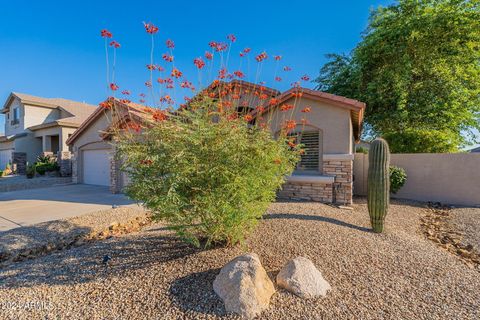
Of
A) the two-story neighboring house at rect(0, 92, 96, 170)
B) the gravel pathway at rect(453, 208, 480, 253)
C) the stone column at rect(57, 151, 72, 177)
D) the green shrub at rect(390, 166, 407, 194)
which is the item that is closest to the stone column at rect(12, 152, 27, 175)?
the two-story neighboring house at rect(0, 92, 96, 170)

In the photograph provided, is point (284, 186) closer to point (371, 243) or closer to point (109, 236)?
point (371, 243)

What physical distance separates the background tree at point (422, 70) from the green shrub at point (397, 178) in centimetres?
254

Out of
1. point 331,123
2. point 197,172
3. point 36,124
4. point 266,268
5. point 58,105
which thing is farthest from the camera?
point 58,105

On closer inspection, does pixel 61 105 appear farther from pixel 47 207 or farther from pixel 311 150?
pixel 311 150

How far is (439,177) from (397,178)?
1.72m

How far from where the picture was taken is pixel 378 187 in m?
5.23

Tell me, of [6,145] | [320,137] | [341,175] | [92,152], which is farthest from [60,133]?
[341,175]

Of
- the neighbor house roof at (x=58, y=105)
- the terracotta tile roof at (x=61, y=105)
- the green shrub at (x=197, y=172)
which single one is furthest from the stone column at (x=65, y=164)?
the green shrub at (x=197, y=172)

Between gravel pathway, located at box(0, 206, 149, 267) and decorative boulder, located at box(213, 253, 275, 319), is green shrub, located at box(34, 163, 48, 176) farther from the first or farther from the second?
decorative boulder, located at box(213, 253, 275, 319)

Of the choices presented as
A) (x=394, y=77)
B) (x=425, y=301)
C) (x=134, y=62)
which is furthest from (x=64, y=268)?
(x=394, y=77)

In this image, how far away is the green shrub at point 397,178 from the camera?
31.1ft

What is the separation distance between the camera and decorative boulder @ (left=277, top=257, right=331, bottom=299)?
9.64 feet

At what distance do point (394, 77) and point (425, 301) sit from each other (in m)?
13.4

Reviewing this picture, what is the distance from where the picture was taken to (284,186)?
A: 9141mm
